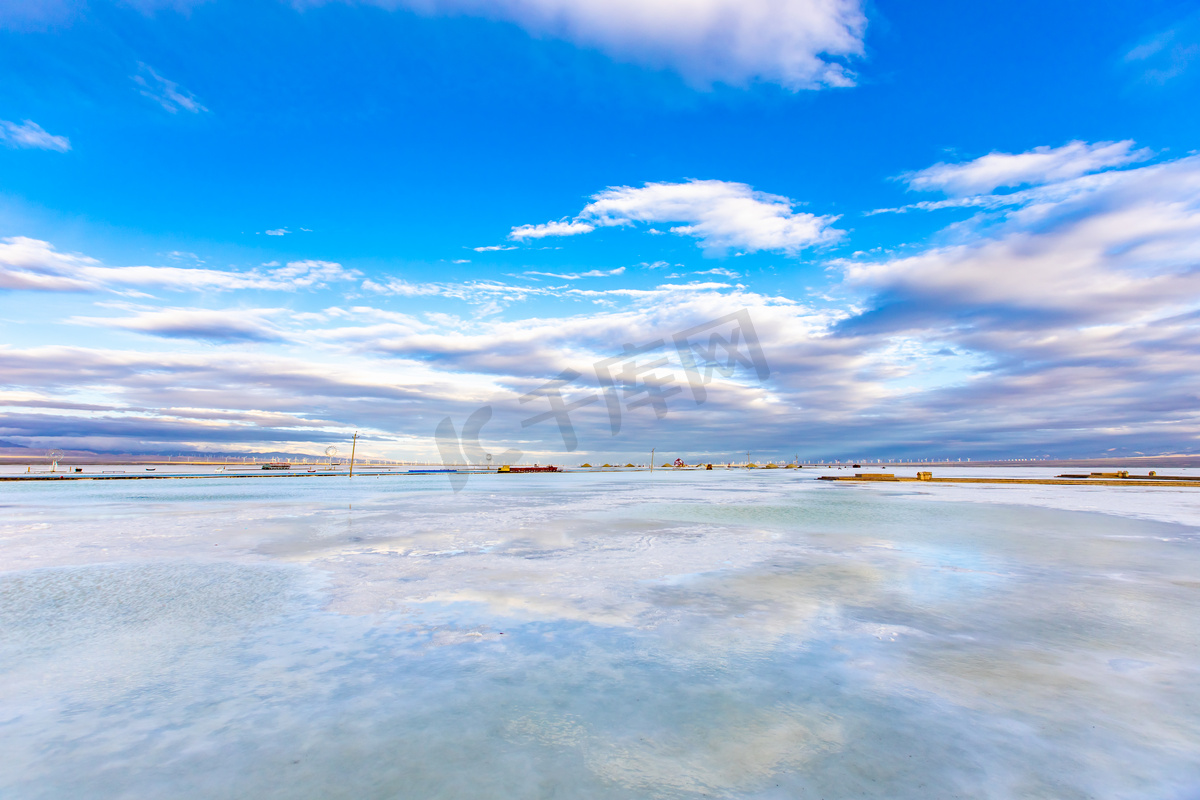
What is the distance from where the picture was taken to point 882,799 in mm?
3395

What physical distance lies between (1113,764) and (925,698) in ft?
4.14

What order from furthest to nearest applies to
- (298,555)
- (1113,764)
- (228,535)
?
(228,535), (298,555), (1113,764)

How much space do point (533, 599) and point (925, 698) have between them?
17.6 ft

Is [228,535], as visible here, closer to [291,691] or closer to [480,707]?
[291,691]

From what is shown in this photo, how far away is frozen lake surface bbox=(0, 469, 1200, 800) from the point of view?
12.1 feet

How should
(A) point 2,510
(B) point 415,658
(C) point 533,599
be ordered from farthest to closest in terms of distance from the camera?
(A) point 2,510, (C) point 533,599, (B) point 415,658

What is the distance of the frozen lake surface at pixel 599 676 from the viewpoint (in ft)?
12.1

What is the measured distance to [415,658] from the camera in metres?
5.91

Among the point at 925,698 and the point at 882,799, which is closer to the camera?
the point at 882,799

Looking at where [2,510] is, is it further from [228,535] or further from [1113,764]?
[1113,764]

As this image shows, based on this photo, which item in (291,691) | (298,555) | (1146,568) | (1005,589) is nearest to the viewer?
(291,691)

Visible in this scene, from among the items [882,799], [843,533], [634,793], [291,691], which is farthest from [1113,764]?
[843,533]

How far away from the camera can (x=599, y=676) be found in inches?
212

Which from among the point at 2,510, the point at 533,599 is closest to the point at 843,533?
the point at 533,599
